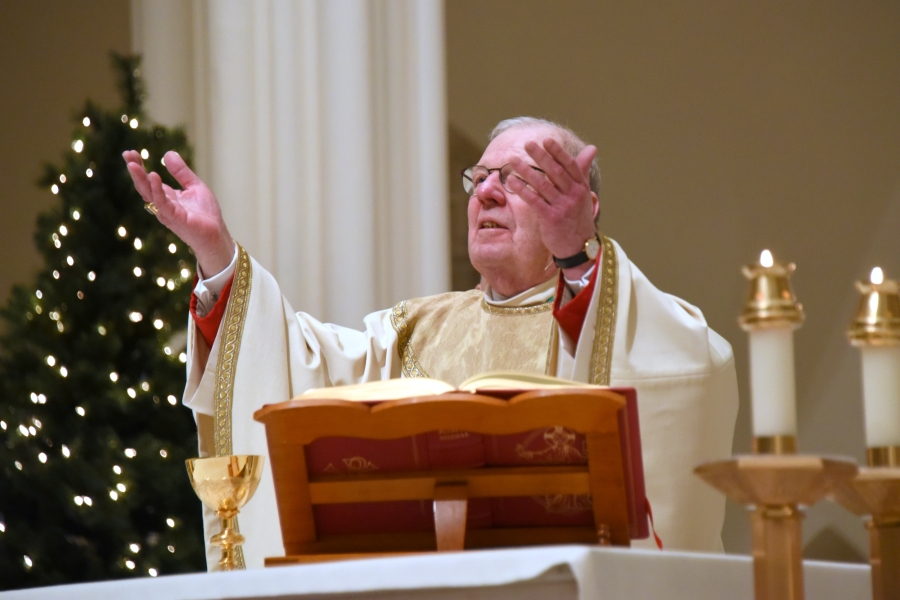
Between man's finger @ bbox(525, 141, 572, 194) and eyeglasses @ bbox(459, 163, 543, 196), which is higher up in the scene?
eyeglasses @ bbox(459, 163, 543, 196)

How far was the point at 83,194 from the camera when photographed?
3.88m

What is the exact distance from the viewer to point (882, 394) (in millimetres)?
1826

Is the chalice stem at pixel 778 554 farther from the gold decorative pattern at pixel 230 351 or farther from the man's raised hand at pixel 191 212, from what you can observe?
the man's raised hand at pixel 191 212

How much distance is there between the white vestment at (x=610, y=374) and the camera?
2.95m

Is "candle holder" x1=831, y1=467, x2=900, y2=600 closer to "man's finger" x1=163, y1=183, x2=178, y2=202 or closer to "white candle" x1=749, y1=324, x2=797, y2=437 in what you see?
"white candle" x1=749, y1=324, x2=797, y2=437

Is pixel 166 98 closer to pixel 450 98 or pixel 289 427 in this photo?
pixel 450 98

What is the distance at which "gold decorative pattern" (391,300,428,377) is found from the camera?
367cm

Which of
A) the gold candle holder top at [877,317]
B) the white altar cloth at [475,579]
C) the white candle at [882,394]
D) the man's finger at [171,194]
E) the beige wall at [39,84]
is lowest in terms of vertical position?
the white altar cloth at [475,579]


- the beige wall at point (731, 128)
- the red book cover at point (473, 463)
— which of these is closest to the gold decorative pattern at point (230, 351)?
the red book cover at point (473, 463)

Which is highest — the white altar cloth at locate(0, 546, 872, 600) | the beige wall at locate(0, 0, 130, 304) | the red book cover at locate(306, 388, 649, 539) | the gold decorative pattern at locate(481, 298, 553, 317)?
the beige wall at locate(0, 0, 130, 304)

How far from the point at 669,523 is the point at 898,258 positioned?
3075 millimetres

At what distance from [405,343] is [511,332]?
33cm

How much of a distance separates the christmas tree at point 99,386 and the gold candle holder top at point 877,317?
2.37 metres

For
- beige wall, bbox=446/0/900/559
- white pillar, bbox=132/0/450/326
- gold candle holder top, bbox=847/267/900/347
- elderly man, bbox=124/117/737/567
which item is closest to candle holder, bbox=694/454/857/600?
gold candle holder top, bbox=847/267/900/347
